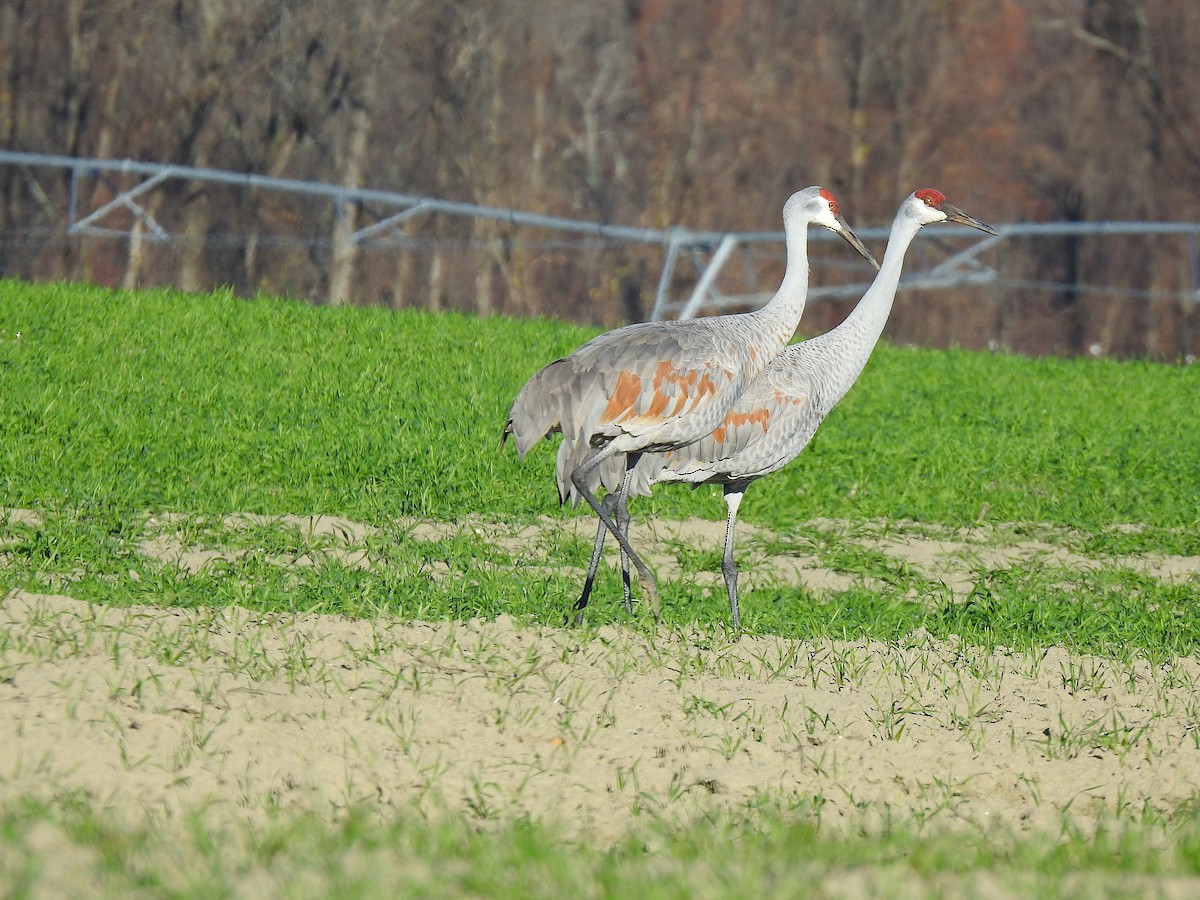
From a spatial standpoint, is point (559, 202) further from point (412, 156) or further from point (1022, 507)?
point (1022, 507)

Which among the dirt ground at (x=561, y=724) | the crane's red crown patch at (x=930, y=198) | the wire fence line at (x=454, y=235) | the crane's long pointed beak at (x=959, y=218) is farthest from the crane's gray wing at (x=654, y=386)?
the wire fence line at (x=454, y=235)

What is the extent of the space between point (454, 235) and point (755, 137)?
6.73 meters

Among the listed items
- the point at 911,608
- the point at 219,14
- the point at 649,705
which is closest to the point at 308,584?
the point at 649,705

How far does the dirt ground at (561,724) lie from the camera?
414 cm

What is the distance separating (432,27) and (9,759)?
977 inches

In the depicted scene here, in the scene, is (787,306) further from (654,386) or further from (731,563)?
(731,563)

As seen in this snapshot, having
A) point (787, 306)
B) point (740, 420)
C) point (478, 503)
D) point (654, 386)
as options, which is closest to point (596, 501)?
point (654, 386)

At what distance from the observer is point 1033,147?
3238 centimetres

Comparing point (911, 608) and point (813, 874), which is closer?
point (813, 874)

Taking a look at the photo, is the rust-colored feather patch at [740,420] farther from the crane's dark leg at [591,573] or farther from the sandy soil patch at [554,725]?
the sandy soil patch at [554,725]

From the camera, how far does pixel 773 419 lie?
642 cm

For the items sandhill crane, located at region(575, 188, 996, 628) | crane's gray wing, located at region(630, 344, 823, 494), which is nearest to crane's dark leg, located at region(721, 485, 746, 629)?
sandhill crane, located at region(575, 188, 996, 628)

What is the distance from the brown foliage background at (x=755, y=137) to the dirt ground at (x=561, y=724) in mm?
21292

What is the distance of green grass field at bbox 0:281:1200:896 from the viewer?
3.56 m
